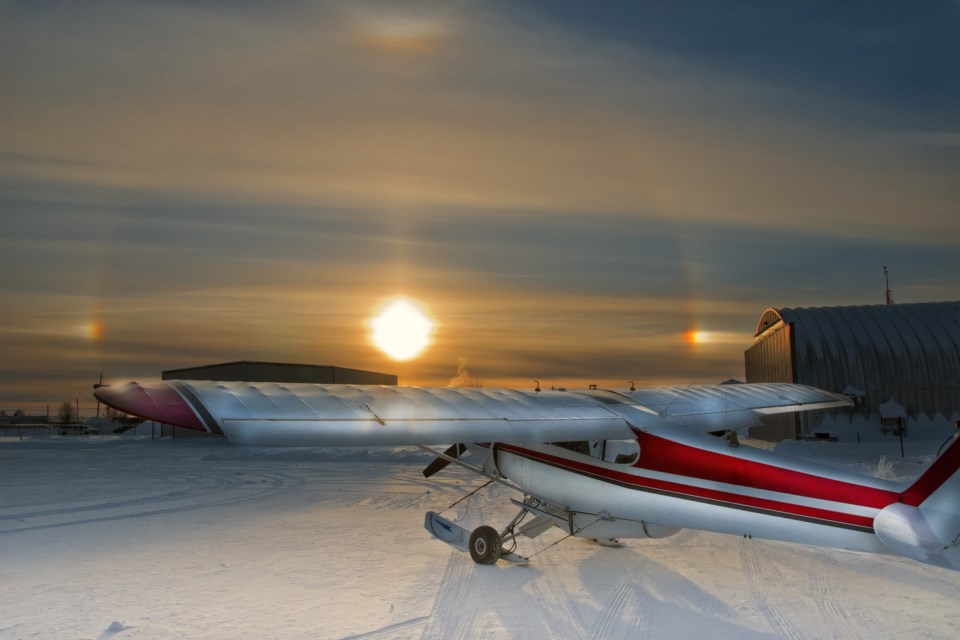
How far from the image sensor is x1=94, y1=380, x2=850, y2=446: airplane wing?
751 centimetres

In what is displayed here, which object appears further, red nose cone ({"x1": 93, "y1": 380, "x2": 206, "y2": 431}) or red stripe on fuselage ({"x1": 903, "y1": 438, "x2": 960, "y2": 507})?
red nose cone ({"x1": 93, "y1": 380, "x2": 206, "y2": 431})

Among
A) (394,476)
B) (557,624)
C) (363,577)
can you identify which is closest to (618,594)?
(557,624)

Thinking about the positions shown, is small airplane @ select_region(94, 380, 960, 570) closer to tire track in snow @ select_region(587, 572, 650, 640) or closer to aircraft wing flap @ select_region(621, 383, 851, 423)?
aircraft wing flap @ select_region(621, 383, 851, 423)

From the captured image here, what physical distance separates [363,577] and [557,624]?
2949 millimetres

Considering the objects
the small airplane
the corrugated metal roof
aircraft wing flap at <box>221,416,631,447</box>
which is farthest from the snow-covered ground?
the corrugated metal roof

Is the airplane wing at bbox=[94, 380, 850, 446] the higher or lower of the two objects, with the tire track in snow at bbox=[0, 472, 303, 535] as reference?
higher

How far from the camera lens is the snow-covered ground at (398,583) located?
745 centimetres

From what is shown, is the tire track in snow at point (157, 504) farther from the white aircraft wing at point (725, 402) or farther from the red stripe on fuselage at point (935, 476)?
the red stripe on fuselage at point (935, 476)

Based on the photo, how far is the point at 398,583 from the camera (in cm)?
920

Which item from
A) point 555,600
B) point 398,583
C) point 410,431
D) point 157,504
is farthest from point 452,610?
point 157,504

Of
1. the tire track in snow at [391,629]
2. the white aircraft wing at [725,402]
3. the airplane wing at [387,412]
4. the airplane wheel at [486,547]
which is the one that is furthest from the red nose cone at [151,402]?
the white aircraft wing at [725,402]

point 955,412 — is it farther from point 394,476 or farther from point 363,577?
point 363,577

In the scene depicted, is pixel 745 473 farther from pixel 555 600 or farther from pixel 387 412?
pixel 387 412

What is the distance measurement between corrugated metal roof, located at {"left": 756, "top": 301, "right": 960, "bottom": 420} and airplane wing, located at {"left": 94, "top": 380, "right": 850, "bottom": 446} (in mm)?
26656
